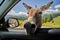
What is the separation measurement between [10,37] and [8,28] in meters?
0.19

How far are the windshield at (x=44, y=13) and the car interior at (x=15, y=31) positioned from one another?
0.07 meters

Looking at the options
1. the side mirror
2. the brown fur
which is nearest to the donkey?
the brown fur

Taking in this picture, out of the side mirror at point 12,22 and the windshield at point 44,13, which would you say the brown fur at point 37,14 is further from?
the side mirror at point 12,22

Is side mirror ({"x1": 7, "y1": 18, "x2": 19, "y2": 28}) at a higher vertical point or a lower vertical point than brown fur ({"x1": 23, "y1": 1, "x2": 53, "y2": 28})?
lower

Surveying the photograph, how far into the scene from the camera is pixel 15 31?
192 inches

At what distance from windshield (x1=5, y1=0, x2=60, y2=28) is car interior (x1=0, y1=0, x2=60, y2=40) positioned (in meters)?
0.07

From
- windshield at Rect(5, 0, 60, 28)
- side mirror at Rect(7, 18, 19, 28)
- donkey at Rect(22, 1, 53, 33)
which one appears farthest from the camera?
side mirror at Rect(7, 18, 19, 28)

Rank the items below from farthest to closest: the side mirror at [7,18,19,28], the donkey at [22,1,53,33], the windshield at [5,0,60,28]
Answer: the side mirror at [7,18,19,28]
the windshield at [5,0,60,28]
the donkey at [22,1,53,33]

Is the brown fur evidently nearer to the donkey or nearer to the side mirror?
the donkey

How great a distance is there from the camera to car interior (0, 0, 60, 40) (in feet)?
15.9

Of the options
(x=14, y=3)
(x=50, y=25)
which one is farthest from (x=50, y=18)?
(x=14, y=3)

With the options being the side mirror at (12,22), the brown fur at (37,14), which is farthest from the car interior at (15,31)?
the brown fur at (37,14)

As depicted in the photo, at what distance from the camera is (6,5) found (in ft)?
16.4

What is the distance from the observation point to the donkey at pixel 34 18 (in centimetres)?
467
